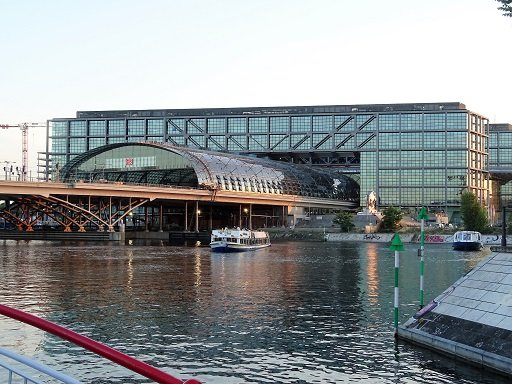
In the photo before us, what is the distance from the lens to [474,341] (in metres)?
25.6

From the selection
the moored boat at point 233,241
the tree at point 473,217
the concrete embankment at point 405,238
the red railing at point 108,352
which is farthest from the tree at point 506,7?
the tree at point 473,217

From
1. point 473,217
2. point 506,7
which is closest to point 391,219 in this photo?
point 473,217

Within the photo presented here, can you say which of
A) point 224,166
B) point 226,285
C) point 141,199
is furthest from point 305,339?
point 224,166

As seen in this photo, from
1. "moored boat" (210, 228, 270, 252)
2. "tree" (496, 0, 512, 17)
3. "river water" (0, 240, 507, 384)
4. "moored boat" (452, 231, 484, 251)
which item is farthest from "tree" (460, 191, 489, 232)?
"tree" (496, 0, 512, 17)

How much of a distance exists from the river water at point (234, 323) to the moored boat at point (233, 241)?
45575 millimetres

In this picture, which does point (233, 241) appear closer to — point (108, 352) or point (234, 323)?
point (234, 323)

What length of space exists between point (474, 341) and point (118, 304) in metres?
23.6

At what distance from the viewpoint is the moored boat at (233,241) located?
113562 millimetres

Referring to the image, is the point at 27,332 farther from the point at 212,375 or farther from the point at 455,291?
the point at 455,291

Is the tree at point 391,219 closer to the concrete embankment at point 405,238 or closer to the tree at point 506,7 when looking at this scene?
the concrete embankment at point 405,238

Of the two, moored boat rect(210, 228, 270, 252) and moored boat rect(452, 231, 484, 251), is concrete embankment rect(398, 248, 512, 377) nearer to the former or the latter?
moored boat rect(210, 228, 270, 252)

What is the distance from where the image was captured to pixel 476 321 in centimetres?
2631

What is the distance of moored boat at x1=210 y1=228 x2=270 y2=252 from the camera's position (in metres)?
114

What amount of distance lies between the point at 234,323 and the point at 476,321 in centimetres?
1307
